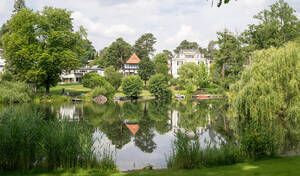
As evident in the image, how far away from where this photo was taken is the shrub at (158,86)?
51.8 m

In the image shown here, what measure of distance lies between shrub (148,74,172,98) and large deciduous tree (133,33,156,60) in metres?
43.5

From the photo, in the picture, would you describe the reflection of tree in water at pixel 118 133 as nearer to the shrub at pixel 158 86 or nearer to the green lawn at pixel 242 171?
the green lawn at pixel 242 171

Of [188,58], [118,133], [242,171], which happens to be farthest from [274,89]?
[188,58]

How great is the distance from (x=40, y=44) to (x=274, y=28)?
38.2m

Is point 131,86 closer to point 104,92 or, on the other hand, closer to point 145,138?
point 104,92

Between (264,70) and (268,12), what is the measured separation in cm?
3338

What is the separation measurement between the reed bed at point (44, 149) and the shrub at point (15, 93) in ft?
101

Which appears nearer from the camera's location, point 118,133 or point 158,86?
point 118,133

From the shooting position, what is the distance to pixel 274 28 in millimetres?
44031

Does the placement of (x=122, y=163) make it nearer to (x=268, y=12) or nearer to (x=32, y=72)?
(x=32, y=72)

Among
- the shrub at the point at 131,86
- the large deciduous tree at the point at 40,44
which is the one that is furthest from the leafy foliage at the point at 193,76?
the large deciduous tree at the point at 40,44

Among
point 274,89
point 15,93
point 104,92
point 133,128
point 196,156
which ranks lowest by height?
point 133,128

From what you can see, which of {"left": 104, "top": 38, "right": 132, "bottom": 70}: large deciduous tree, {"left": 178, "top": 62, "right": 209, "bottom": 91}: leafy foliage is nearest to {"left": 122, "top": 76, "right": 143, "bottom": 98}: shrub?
{"left": 178, "top": 62, "right": 209, "bottom": 91}: leafy foliage

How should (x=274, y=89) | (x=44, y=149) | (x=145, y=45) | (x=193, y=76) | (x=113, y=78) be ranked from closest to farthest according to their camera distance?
(x=44, y=149)
(x=274, y=89)
(x=113, y=78)
(x=193, y=76)
(x=145, y=45)
